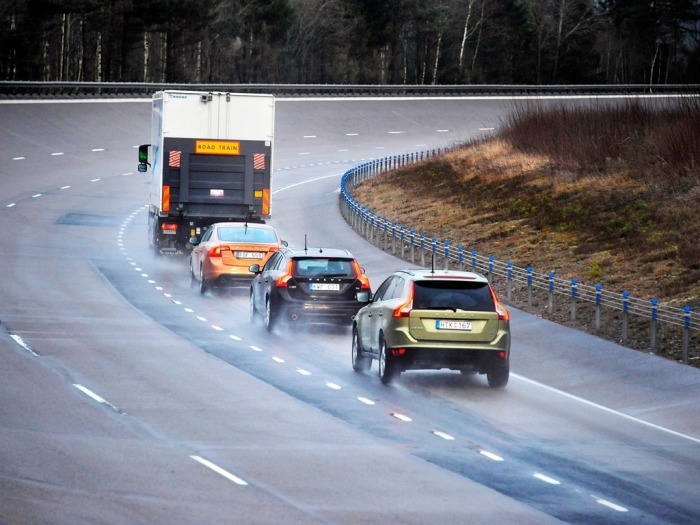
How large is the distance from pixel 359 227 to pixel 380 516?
3278cm

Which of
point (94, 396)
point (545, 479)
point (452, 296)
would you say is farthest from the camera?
point (452, 296)

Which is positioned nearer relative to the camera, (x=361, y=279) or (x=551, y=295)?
(x=361, y=279)

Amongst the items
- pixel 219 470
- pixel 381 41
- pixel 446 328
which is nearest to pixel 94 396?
pixel 219 470

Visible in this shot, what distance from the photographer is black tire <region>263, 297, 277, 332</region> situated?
21.8 m

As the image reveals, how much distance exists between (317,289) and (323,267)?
43 cm

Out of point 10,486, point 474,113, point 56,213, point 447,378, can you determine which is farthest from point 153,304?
point 474,113

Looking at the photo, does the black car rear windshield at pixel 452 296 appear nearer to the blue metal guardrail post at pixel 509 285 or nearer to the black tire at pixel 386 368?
the black tire at pixel 386 368

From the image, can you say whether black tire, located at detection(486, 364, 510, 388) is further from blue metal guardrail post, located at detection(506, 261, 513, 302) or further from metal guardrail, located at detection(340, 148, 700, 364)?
blue metal guardrail post, located at detection(506, 261, 513, 302)

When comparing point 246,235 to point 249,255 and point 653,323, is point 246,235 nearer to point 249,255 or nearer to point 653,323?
point 249,255

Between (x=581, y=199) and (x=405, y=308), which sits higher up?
(x=405, y=308)

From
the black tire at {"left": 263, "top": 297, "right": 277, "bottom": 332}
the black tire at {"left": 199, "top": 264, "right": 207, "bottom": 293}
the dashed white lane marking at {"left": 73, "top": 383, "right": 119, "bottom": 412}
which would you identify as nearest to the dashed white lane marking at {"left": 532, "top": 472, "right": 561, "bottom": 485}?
the dashed white lane marking at {"left": 73, "top": 383, "right": 119, "bottom": 412}

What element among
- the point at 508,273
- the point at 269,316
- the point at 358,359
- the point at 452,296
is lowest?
the point at 269,316

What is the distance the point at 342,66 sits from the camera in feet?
396

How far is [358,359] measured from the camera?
718 inches
